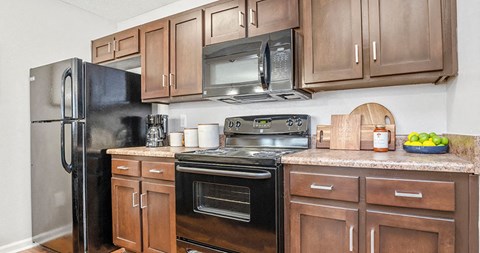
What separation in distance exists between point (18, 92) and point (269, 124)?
2300 millimetres

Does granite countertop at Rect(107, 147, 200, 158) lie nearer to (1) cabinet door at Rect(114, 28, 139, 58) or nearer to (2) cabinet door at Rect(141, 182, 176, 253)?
(2) cabinet door at Rect(141, 182, 176, 253)

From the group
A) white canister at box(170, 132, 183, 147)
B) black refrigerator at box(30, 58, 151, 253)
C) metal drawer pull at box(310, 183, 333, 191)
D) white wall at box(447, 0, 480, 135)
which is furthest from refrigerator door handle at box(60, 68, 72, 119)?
white wall at box(447, 0, 480, 135)

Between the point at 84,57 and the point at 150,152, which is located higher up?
the point at 84,57

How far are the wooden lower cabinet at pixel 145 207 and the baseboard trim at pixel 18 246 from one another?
0.92 metres

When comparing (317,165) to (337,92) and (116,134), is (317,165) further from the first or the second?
(116,134)

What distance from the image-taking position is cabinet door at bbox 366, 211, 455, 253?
3.81ft

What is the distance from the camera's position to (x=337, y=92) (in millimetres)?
2010

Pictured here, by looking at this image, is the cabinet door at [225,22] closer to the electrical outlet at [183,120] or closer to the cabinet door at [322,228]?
the electrical outlet at [183,120]

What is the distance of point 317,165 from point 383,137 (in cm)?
60

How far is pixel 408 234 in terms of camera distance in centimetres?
123

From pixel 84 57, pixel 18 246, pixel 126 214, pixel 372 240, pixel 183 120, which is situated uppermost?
pixel 84 57

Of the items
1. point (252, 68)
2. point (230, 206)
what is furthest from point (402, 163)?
point (252, 68)

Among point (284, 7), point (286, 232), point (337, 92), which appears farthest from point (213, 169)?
point (284, 7)

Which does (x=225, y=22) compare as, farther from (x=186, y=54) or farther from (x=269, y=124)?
(x=269, y=124)
